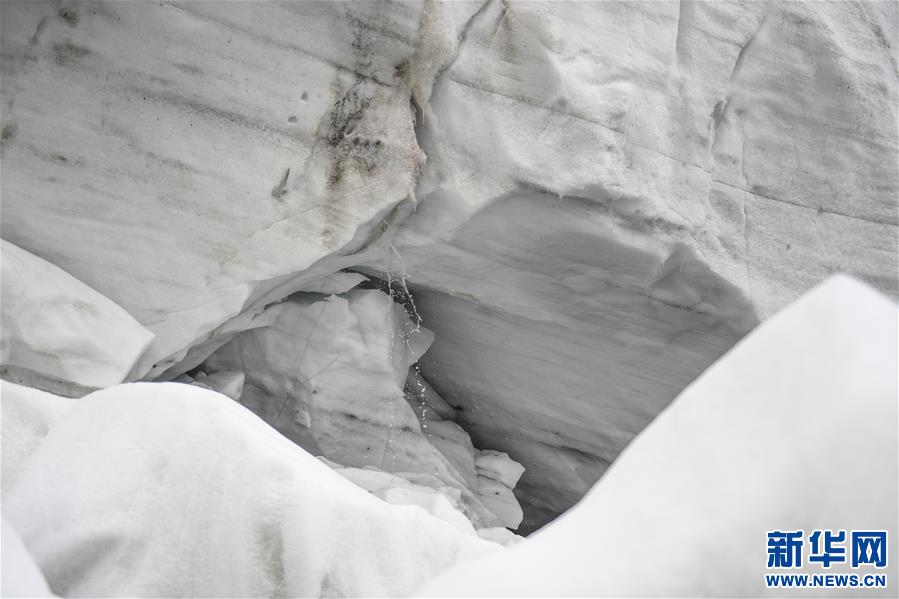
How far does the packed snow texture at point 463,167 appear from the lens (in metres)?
3.57

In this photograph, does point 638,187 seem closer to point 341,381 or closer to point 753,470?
point 341,381

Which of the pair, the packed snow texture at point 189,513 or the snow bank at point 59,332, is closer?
the packed snow texture at point 189,513

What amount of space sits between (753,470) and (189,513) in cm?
100

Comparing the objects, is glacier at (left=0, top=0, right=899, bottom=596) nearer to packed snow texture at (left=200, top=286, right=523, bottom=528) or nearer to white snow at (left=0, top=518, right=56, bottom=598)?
packed snow texture at (left=200, top=286, right=523, bottom=528)

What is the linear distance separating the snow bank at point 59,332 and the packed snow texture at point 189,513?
1.56 meters

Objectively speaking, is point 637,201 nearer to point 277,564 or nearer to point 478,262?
point 478,262

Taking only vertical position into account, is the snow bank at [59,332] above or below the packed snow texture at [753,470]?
below

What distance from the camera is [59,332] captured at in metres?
3.36

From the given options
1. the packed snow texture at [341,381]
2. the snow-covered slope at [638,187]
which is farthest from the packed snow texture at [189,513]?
the packed snow texture at [341,381]

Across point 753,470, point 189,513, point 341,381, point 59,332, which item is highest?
point 753,470

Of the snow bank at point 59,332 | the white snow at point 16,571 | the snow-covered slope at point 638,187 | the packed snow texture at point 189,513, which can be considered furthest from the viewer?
the snow-covered slope at point 638,187

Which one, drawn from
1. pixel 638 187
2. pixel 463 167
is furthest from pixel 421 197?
pixel 638 187

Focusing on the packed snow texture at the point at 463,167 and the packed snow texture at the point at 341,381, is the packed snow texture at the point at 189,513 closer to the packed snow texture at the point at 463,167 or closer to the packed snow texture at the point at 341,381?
the packed snow texture at the point at 463,167

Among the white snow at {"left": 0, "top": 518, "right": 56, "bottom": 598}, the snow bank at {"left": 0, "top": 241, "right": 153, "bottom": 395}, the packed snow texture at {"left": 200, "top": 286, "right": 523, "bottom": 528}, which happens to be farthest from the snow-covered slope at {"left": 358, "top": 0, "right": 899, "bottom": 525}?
the white snow at {"left": 0, "top": 518, "right": 56, "bottom": 598}
